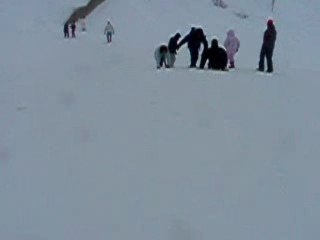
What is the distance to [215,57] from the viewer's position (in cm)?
1577

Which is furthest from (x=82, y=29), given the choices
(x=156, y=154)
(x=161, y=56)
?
(x=156, y=154)

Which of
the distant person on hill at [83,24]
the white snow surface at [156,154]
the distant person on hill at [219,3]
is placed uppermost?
the distant person on hill at [219,3]

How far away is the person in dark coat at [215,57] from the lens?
1562cm

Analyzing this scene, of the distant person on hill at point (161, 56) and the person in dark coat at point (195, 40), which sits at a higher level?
the person in dark coat at point (195, 40)

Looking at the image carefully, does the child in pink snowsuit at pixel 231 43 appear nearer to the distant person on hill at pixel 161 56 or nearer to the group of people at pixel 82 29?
the distant person on hill at pixel 161 56

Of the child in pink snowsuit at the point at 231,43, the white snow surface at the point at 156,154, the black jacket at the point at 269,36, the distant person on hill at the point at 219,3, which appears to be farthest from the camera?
the distant person on hill at the point at 219,3

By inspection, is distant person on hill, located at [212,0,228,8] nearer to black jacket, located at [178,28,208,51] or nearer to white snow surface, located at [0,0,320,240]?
white snow surface, located at [0,0,320,240]

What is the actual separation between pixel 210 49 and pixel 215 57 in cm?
25

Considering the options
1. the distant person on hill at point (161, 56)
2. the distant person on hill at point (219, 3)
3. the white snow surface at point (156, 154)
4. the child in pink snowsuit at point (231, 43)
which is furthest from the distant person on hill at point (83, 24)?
the child in pink snowsuit at point (231, 43)

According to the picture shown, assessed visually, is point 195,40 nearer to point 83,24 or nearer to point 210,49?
point 210,49

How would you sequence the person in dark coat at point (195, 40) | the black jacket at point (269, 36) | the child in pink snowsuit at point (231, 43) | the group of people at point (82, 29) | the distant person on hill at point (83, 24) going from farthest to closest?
the distant person on hill at point (83, 24) < the group of people at point (82, 29) < the child in pink snowsuit at point (231, 43) < the person in dark coat at point (195, 40) < the black jacket at point (269, 36)

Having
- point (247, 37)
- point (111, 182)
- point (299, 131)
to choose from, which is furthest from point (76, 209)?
point (247, 37)

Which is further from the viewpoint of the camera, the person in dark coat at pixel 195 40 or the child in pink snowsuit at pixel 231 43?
the child in pink snowsuit at pixel 231 43

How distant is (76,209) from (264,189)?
6.47ft
